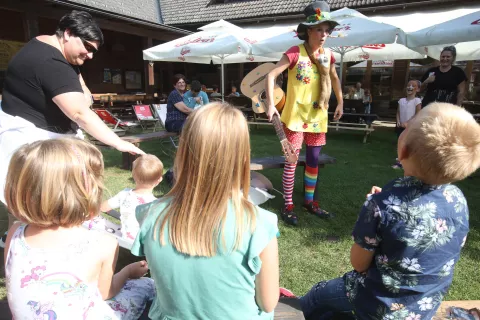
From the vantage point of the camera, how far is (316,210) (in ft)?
11.2

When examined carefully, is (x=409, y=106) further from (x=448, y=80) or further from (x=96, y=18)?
(x=96, y=18)

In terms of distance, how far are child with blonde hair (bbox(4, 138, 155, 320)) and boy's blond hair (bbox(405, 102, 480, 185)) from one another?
3.84 feet

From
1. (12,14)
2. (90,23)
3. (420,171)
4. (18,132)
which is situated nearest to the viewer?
(420,171)

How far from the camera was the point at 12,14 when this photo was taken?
35.1 feet

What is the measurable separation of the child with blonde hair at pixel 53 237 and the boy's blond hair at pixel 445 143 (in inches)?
46.1

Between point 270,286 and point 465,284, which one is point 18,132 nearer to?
point 270,286

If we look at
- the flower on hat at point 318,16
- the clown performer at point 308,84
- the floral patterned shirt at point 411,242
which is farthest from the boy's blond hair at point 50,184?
the flower on hat at point 318,16

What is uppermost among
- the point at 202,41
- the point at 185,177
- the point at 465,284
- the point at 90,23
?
the point at 202,41

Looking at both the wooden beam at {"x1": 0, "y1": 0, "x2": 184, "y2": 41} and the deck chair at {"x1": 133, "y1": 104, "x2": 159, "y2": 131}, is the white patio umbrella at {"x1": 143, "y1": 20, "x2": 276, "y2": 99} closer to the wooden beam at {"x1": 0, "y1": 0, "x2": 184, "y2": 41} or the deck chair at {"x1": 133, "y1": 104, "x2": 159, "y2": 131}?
the deck chair at {"x1": 133, "y1": 104, "x2": 159, "y2": 131}

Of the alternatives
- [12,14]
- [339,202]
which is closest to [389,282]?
[339,202]

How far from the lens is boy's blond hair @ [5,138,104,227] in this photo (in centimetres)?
108

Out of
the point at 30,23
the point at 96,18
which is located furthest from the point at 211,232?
the point at 96,18

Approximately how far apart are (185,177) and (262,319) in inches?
23.2

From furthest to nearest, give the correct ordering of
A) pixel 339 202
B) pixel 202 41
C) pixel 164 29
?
pixel 164 29 < pixel 202 41 < pixel 339 202
